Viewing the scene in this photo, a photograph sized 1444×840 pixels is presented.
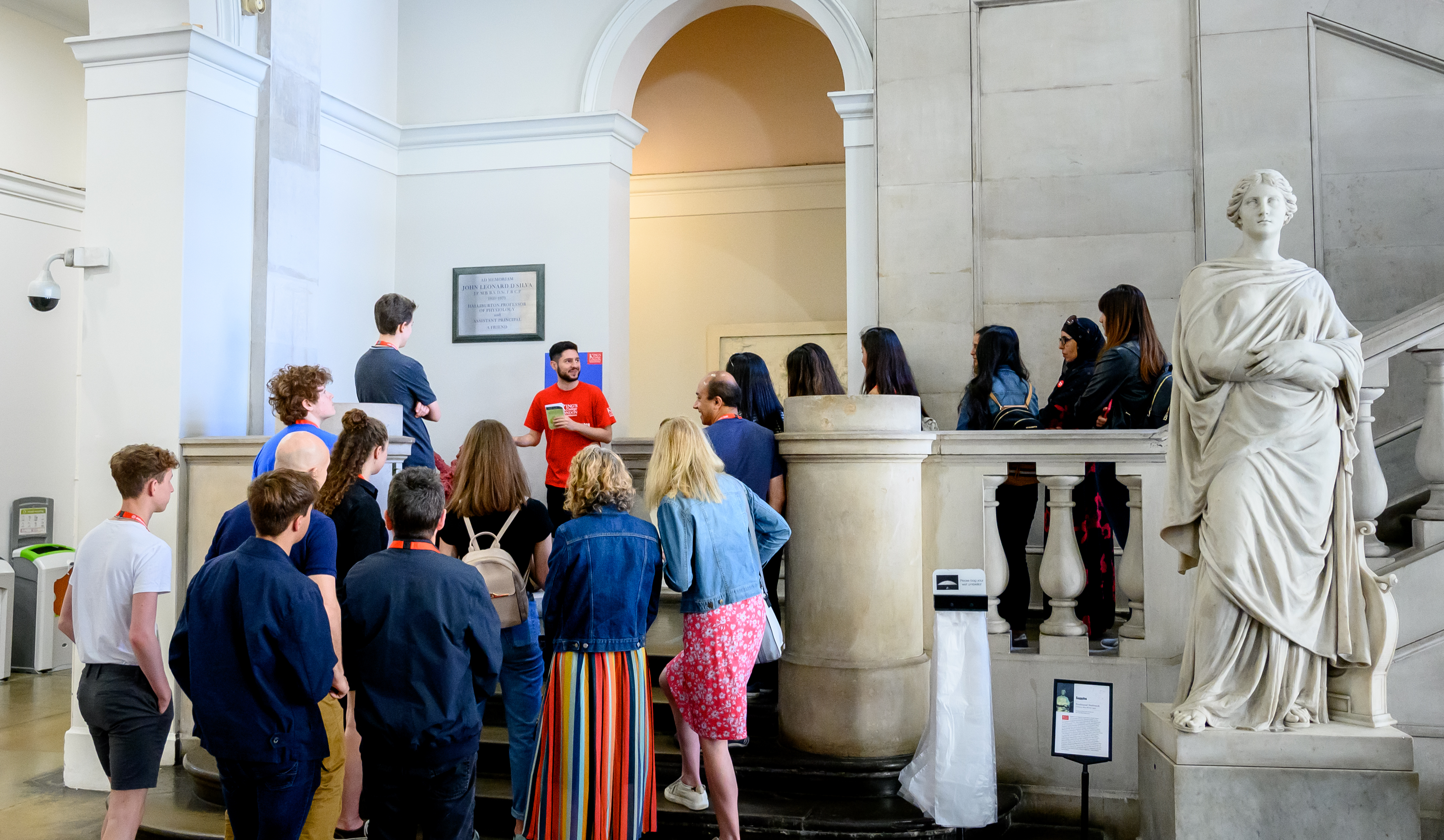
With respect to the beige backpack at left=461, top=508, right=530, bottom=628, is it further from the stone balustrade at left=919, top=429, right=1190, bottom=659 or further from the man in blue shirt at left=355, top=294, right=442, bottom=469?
the stone balustrade at left=919, top=429, right=1190, bottom=659

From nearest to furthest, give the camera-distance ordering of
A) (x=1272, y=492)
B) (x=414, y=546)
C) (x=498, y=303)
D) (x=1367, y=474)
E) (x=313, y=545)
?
(x=414, y=546)
(x=313, y=545)
(x=1272, y=492)
(x=1367, y=474)
(x=498, y=303)

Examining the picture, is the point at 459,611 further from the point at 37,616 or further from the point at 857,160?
the point at 37,616

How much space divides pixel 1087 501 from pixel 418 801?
10.0 feet

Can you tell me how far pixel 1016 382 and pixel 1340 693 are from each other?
1.95 m

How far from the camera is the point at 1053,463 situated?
445 centimetres

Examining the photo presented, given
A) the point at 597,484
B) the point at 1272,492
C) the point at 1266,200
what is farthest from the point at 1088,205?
the point at 597,484

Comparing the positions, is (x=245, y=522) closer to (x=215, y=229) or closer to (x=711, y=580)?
(x=711, y=580)

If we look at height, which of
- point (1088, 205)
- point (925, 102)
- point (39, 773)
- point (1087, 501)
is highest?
point (925, 102)

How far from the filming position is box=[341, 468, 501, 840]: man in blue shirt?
2.95 meters

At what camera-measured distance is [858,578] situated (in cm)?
439

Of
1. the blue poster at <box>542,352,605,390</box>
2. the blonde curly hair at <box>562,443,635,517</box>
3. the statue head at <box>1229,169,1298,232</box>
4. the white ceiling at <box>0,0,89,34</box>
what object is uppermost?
the white ceiling at <box>0,0,89,34</box>

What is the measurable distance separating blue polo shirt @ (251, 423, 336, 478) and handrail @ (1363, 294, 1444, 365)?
393cm

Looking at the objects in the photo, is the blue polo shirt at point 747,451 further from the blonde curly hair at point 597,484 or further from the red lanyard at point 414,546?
the red lanyard at point 414,546

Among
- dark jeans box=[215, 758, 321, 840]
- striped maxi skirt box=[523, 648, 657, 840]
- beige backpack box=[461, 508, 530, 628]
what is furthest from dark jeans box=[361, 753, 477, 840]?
beige backpack box=[461, 508, 530, 628]
